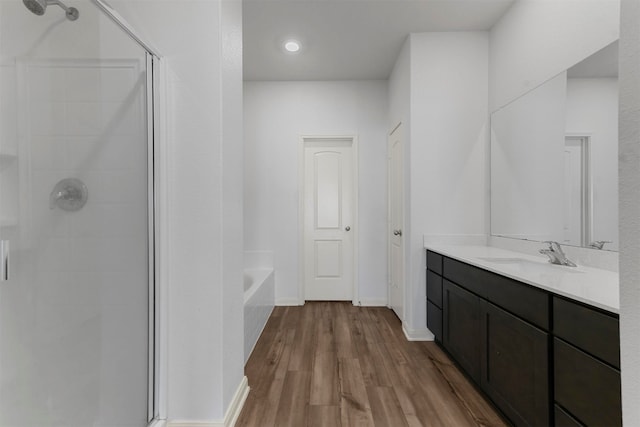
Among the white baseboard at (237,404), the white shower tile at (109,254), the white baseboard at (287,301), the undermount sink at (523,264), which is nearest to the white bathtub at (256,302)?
the white baseboard at (287,301)

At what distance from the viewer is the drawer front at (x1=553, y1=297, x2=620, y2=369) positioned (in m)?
0.91

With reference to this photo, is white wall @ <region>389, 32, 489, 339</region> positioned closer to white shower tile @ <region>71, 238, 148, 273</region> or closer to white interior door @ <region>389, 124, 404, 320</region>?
white interior door @ <region>389, 124, 404, 320</region>

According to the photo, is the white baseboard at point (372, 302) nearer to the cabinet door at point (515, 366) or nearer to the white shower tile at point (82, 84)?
the cabinet door at point (515, 366)

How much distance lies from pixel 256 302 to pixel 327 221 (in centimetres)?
143

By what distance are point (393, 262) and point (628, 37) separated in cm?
272

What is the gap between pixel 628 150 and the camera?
0.62 m

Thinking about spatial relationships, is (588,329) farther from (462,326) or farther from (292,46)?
(292,46)

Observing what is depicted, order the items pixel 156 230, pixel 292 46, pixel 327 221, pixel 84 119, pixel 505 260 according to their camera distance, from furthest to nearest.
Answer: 1. pixel 327 221
2. pixel 292 46
3. pixel 505 260
4. pixel 156 230
5. pixel 84 119

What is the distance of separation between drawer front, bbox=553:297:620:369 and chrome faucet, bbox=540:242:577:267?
67 centimetres

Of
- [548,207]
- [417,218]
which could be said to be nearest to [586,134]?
[548,207]

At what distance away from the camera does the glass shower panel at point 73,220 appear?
1017mm

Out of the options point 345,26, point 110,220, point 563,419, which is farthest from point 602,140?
point 110,220

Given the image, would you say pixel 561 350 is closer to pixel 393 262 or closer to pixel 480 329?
pixel 480 329

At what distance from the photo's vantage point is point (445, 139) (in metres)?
2.54
